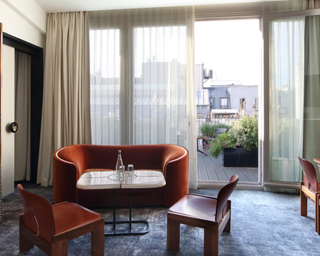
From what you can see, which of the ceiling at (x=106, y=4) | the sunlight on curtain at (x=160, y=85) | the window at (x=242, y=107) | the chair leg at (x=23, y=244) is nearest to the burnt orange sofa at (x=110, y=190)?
the sunlight on curtain at (x=160, y=85)

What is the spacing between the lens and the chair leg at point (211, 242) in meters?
1.78

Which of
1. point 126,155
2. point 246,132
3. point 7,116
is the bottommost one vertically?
point 126,155

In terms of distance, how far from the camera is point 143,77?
375 centimetres

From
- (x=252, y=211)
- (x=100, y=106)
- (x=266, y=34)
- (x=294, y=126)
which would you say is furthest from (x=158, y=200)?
(x=266, y=34)

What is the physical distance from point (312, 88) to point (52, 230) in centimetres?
374

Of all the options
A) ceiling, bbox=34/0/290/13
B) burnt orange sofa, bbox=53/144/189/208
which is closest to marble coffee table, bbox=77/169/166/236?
burnt orange sofa, bbox=53/144/189/208

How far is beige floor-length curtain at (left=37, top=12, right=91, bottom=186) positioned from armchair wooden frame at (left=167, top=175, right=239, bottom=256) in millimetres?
2314

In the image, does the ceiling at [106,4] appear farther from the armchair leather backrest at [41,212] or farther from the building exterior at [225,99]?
the armchair leather backrest at [41,212]

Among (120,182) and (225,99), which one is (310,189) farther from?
(225,99)

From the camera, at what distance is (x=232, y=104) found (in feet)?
17.3

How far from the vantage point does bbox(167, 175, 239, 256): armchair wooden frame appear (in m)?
1.76

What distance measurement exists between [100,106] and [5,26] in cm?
165

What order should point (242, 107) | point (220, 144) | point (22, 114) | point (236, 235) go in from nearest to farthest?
1. point (236, 235)
2. point (22, 114)
3. point (220, 144)
4. point (242, 107)

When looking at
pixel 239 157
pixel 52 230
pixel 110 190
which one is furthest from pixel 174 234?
pixel 239 157
